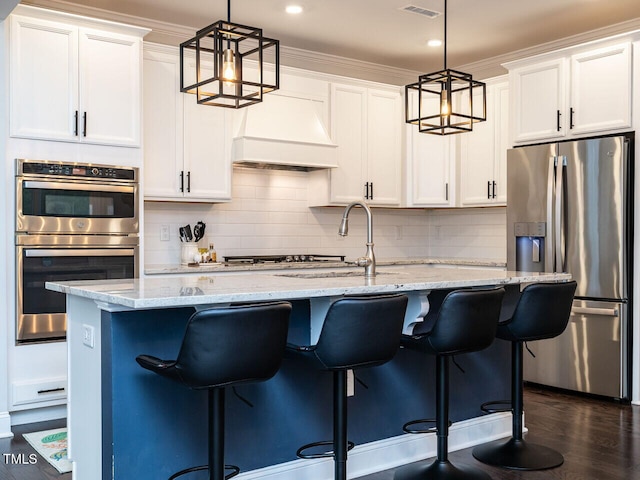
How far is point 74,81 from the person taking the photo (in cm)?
411

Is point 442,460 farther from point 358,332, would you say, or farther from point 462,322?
point 358,332

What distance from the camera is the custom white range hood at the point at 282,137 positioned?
500cm

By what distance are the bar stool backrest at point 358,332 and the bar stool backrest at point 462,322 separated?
1.01 feet

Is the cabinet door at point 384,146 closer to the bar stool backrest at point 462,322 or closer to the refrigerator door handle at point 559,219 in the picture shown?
the refrigerator door handle at point 559,219

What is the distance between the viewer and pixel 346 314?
2.45 metres

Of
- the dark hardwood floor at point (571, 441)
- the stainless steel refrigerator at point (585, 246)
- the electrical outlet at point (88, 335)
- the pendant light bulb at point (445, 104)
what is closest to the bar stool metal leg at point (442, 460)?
the dark hardwood floor at point (571, 441)

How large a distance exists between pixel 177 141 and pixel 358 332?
279cm

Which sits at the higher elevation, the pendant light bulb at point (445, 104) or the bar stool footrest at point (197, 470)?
the pendant light bulb at point (445, 104)

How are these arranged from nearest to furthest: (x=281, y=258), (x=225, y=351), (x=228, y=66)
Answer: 1. (x=225, y=351)
2. (x=228, y=66)
3. (x=281, y=258)

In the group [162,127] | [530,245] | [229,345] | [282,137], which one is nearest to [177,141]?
[162,127]

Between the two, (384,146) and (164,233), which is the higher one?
(384,146)

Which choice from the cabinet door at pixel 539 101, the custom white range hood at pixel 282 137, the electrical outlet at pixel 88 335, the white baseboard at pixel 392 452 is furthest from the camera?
the custom white range hood at pixel 282 137

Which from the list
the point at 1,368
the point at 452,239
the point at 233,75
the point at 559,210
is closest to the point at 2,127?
the point at 1,368

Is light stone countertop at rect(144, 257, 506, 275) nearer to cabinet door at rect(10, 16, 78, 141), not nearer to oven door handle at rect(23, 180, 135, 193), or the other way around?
oven door handle at rect(23, 180, 135, 193)
